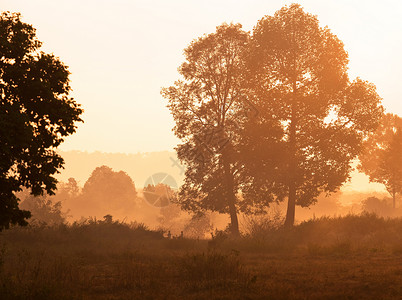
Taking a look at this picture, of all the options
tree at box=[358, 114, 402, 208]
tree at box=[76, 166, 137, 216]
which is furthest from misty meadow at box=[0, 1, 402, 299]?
tree at box=[76, 166, 137, 216]

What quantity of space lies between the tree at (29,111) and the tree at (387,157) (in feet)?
125

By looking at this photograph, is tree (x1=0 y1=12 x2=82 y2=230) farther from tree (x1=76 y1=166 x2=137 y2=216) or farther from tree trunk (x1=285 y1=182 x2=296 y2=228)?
tree (x1=76 y1=166 x2=137 y2=216)

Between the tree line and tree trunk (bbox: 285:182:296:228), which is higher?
the tree line

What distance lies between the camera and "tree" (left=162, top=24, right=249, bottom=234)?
A: 28562 mm

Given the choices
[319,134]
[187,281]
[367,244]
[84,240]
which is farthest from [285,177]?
[187,281]

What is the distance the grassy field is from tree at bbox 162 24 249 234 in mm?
6416

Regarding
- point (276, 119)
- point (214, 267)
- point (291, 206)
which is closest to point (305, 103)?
point (276, 119)

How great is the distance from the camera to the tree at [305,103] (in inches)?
1032

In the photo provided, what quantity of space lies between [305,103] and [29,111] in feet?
65.0

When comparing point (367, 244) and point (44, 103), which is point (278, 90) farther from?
point (44, 103)

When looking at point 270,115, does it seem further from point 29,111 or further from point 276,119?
point 29,111

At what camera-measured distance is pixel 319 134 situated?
87.4 feet

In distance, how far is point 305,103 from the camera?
86.2 feet

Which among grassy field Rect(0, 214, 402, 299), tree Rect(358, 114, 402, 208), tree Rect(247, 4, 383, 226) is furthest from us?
tree Rect(358, 114, 402, 208)
